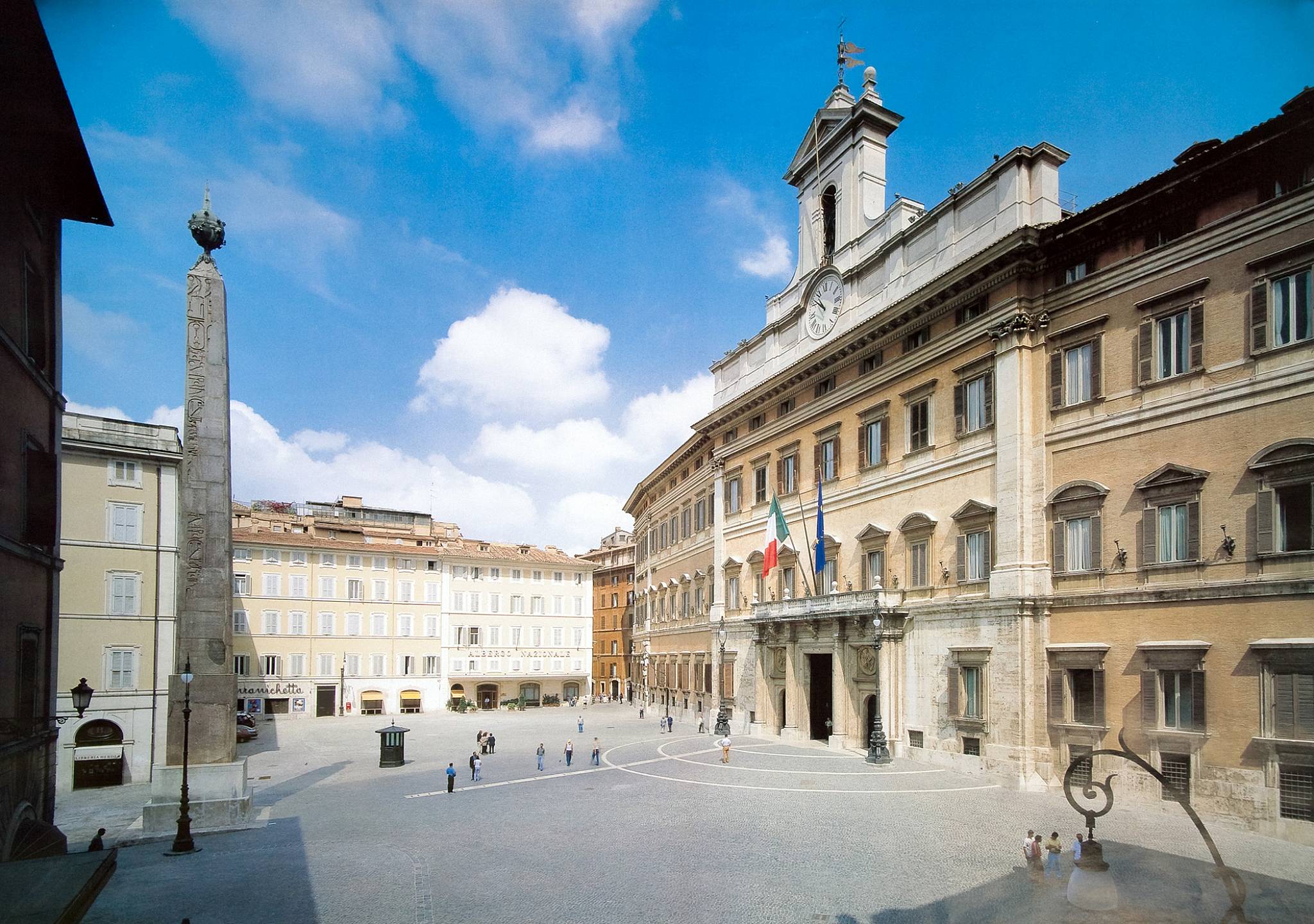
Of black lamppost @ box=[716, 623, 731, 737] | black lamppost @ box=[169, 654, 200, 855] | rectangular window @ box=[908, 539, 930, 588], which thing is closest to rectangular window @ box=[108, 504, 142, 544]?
black lamppost @ box=[169, 654, 200, 855]

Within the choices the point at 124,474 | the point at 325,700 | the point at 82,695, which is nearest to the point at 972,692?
the point at 82,695

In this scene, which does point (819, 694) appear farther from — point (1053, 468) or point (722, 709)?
point (1053, 468)

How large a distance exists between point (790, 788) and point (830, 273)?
71.0ft

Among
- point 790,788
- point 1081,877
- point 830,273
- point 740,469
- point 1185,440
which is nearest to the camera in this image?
point 1081,877

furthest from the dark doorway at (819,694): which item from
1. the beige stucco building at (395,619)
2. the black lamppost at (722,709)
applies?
the beige stucco building at (395,619)

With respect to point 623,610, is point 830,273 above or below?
above

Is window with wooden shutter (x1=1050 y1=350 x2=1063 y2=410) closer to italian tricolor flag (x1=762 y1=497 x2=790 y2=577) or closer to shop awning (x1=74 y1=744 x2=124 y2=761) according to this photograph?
italian tricolor flag (x1=762 y1=497 x2=790 y2=577)

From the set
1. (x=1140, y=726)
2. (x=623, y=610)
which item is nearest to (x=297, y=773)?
(x=1140, y=726)

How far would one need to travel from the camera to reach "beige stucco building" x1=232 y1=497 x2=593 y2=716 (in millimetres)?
56812

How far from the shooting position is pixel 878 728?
29578mm

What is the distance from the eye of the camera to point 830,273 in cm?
3638

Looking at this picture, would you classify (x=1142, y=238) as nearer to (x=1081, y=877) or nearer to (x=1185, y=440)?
(x=1185, y=440)

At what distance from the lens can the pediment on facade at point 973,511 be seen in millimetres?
26562

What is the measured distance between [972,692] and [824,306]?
17683mm
